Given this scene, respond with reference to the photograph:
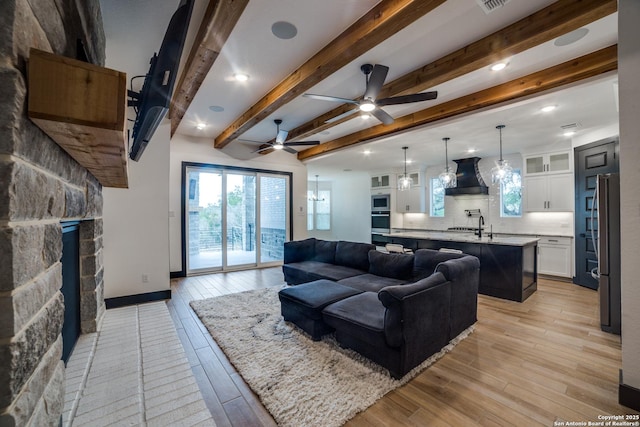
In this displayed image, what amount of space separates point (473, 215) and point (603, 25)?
5329 mm

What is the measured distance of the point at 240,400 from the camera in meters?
1.95

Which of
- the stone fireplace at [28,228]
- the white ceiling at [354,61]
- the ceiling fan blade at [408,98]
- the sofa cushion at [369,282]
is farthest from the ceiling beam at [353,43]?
the sofa cushion at [369,282]

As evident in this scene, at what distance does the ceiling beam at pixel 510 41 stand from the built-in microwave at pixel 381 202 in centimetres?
570

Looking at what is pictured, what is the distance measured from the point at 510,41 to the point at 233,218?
560 centimetres

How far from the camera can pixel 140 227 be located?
3900 mm

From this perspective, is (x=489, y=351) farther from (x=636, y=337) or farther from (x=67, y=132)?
(x=67, y=132)

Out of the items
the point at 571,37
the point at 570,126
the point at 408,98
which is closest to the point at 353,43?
the point at 408,98

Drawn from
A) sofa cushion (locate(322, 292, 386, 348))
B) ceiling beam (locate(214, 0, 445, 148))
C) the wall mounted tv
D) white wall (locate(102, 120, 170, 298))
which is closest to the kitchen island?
sofa cushion (locate(322, 292, 386, 348))

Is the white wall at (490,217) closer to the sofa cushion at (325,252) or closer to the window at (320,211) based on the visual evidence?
the window at (320,211)

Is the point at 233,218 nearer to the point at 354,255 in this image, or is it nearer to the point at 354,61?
the point at 354,255

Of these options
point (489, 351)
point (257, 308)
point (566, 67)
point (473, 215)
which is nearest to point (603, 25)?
point (566, 67)

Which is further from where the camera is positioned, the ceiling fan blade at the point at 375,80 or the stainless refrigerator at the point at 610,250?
the stainless refrigerator at the point at 610,250

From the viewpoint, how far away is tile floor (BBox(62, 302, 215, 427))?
5.69 ft

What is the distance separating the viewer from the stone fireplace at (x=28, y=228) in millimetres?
772
